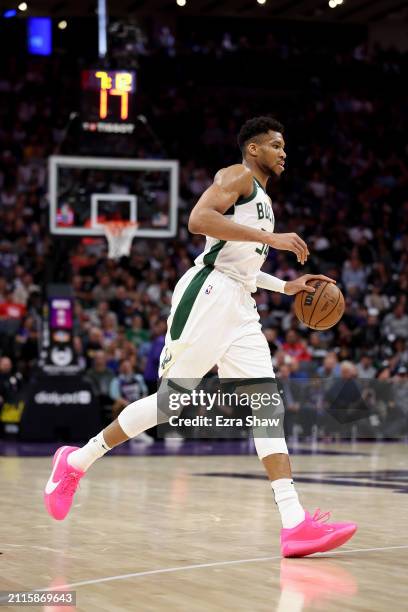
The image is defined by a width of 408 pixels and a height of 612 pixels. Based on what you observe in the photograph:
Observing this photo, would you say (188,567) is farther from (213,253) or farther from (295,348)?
(295,348)

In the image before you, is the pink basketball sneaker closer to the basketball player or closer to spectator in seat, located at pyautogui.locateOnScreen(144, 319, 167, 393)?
the basketball player

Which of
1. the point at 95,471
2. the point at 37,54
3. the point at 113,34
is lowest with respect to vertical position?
the point at 95,471

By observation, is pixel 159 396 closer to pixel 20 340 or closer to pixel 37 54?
pixel 20 340

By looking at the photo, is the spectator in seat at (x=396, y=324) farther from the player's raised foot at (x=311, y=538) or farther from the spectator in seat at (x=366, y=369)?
the player's raised foot at (x=311, y=538)

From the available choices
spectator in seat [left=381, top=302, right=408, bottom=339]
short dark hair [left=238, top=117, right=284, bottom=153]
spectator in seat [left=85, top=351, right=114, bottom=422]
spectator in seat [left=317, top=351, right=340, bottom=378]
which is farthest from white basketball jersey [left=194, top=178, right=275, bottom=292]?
spectator in seat [left=381, top=302, right=408, bottom=339]

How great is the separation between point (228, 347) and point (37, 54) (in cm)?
1911

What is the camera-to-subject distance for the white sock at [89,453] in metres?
5.62

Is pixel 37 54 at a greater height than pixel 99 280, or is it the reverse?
pixel 37 54

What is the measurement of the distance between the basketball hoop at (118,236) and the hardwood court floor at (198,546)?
5.25 meters

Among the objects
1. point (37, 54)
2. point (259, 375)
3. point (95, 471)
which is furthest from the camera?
point (37, 54)

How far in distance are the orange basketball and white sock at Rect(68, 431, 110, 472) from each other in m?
1.21

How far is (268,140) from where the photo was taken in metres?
5.74

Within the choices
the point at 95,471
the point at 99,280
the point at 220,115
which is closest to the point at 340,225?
the point at 220,115

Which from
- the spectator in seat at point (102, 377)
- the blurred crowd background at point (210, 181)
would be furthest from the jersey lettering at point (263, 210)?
the spectator in seat at point (102, 377)
